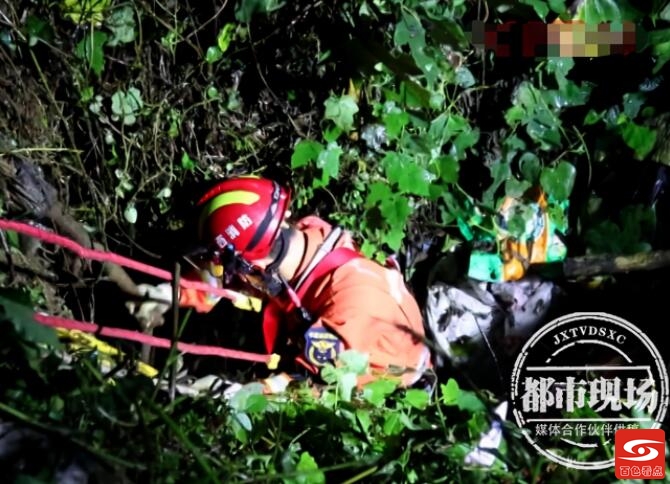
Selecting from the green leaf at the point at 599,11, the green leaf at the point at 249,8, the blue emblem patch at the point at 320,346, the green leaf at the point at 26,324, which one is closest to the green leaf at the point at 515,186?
the green leaf at the point at 599,11

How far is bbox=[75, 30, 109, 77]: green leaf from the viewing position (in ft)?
10.6

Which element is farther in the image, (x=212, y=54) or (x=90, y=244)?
(x=212, y=54)

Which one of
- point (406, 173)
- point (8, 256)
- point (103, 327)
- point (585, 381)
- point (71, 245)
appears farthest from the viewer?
point (406, 173)

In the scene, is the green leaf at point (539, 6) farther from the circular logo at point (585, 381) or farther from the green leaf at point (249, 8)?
the circular logo at point (585, 381)

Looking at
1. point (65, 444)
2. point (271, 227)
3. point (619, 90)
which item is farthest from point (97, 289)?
point (619, 90)

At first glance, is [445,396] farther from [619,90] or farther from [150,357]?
[619,90]

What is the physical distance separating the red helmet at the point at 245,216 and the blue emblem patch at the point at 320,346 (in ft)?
1.56

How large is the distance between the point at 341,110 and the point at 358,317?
958 mm

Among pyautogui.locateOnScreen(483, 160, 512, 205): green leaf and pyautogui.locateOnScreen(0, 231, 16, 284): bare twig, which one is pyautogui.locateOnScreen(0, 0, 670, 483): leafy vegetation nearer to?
pyautogui.locateOnScreen(483, 160, 512, 205): green leaf

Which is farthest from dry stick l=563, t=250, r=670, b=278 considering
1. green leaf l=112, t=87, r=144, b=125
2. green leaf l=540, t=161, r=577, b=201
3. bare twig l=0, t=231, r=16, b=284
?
bare twig l=0, t=231, r=16, b=284

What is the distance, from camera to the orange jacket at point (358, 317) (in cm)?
306

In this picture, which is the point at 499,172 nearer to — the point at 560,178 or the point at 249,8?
the point at 560,178
